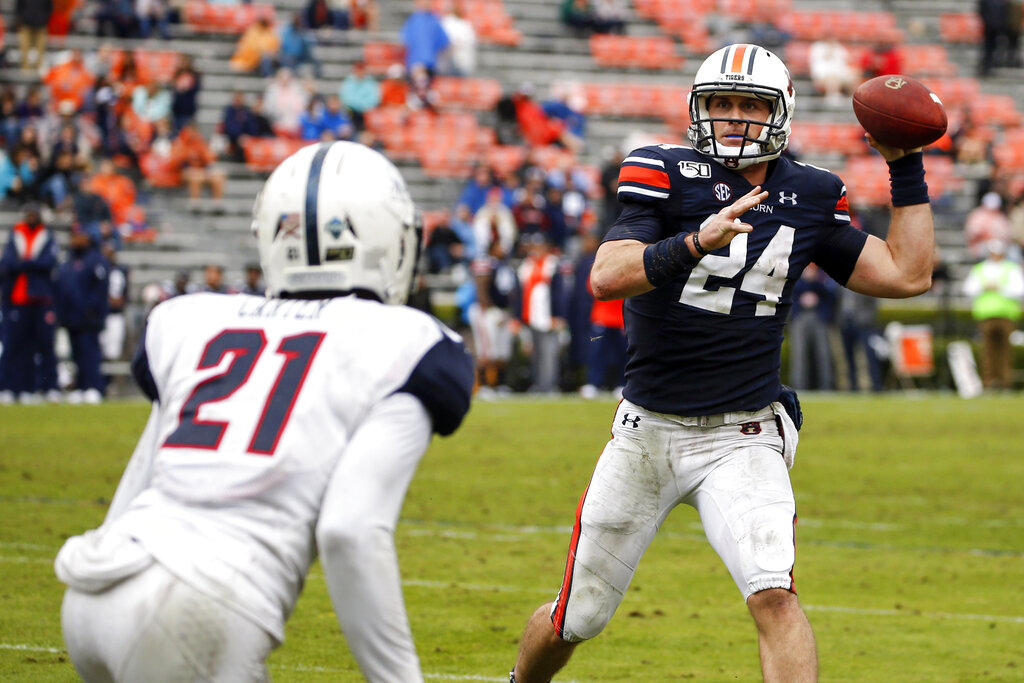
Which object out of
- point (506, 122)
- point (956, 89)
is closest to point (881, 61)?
point (956, 89)

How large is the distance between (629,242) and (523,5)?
2357 cm

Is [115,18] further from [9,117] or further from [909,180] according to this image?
[909,180]

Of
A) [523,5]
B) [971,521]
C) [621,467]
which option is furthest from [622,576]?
[523,5]

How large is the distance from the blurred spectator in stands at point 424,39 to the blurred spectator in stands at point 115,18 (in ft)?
14.1

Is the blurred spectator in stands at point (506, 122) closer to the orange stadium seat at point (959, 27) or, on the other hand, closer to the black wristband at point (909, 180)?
the orange stadium seat at point (959, 27)

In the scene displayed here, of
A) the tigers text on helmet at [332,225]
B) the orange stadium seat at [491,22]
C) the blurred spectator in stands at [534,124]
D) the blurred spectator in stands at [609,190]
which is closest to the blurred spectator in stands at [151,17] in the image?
the orange stadium seat at [491,22]

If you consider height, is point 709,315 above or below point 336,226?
below

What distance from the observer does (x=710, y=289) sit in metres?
4.27

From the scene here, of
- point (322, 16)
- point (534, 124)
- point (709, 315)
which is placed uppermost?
point (709, 315)

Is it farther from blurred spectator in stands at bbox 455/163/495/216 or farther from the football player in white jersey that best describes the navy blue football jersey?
blurred spectator in stands at bbox 455/163/495/216

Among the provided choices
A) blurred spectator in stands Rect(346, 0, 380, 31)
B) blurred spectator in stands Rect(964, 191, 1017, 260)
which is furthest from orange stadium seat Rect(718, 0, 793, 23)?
blurred spectator in stands Rect(346, 0, 380, 31)

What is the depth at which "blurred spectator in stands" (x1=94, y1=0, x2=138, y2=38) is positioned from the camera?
74.6ft

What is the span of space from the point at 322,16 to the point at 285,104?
299cm

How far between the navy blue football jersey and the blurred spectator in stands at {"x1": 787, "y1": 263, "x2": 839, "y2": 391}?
14621 mm
